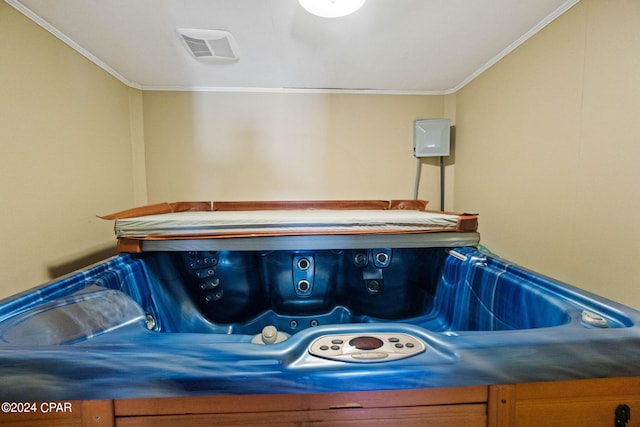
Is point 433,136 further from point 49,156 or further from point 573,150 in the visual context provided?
point 49,156

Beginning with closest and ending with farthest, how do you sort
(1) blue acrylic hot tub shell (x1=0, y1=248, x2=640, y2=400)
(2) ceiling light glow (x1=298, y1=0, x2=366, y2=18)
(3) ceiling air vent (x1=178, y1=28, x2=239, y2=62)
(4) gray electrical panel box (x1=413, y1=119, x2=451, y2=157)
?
(1) blue acrylic hot tub shell (x1=0, y1=248, x2=640, y2=400)
(2) ceiling light glow (x1=298, y1=0, x2=366, y2=18)
(3) ceiling air vent (x1=178, y1=28, x2=239, y2=62)
(4) gray electrical panel box (x1=413, y1=119, x2=451, y2=157)

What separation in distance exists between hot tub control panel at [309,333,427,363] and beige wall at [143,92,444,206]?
148cm

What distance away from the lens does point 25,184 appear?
3.50 feet

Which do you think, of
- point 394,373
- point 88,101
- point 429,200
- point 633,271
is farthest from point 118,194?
point 633,271

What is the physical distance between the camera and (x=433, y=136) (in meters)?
1.83

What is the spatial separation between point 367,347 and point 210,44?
159 centimetres

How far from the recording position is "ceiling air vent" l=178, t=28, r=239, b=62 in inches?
48.1

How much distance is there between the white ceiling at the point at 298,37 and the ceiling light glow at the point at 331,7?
0.20 feet

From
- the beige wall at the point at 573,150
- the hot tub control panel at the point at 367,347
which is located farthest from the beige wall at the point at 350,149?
the hot tub control panel at the point at 367,347

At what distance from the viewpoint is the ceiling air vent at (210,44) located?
4.01ft

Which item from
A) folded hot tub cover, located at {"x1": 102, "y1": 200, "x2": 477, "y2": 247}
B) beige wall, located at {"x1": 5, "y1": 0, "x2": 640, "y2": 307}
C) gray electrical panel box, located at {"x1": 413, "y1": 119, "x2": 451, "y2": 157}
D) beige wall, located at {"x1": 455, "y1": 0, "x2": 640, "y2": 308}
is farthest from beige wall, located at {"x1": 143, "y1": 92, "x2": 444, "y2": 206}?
folded hot tub cover, located at {"x1": 102, "y1": 200, "x2": 477, "y2": 247}

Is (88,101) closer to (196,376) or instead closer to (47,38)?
(47,38)

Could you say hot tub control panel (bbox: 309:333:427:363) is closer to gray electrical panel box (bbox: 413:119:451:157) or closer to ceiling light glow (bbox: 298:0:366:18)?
ceiling light glow (bbox: 298:0:366:18)

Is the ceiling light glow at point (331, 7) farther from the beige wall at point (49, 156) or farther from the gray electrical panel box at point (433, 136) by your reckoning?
the beige wall at point (49, 156)
